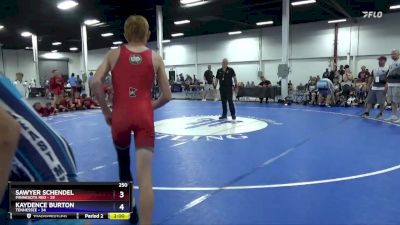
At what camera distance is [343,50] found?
2091cm

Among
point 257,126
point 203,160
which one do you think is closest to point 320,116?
point 257,126

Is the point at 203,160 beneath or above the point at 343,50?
beneath

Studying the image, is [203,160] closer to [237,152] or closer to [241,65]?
[237,152]

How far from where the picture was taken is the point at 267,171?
446 centimetres

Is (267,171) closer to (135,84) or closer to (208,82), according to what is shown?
(135,84)

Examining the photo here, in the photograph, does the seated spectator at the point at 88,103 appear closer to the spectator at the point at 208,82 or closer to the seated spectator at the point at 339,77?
the spectator at the point at 208,82

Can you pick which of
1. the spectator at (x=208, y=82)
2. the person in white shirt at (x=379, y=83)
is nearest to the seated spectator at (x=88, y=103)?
the spectator at (x=208, y=82)

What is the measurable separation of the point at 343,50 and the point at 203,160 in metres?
18.7

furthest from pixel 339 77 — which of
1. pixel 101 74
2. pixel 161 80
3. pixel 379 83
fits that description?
pixel 101 74

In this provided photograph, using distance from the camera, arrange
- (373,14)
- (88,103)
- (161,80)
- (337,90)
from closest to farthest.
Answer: (161,80) < (337,90) < (88,103) < (373,14)

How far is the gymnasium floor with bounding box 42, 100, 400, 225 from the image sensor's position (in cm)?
312

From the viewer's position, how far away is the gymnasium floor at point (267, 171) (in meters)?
3.12
